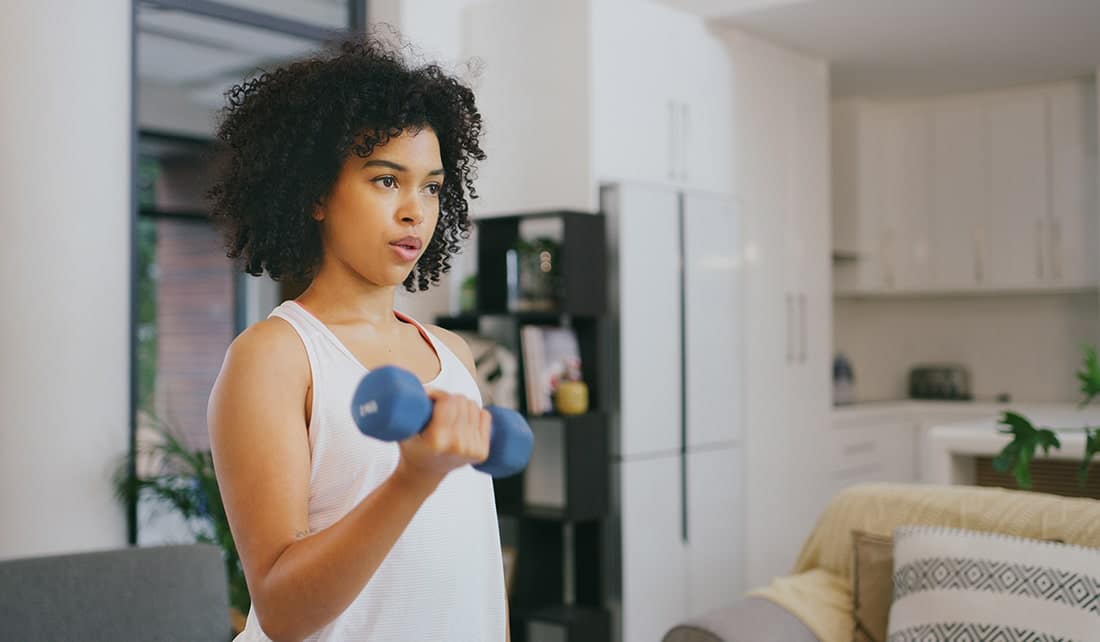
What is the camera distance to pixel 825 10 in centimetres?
415

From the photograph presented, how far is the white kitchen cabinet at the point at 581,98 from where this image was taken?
12.3 ft

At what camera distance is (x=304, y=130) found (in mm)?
1068

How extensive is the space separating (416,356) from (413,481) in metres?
0.28

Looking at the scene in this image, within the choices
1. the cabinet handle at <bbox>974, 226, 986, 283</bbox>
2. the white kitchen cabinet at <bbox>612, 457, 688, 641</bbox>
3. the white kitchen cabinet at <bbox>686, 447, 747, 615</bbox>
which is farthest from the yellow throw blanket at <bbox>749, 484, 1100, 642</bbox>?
the cabinet handle at <bbox>974, 226, 986, 283</bbox>

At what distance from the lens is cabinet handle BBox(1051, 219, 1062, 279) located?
205 inches

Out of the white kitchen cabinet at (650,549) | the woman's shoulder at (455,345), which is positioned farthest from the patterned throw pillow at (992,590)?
the white kitchen cabinet at (650,549)

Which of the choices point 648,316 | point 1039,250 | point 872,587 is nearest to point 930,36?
point 1039,250

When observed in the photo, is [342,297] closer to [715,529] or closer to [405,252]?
[405,252]

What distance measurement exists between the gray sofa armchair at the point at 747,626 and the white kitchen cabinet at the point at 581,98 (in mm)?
1701

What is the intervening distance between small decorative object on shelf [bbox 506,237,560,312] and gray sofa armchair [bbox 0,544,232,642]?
1.70 m

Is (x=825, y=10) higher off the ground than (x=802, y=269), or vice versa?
(x=825, y=10)

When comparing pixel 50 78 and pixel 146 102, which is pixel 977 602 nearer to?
pixel 50 78

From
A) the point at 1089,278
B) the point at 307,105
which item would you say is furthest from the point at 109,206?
the point at 1089,278

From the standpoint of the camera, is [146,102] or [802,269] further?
[146,102]
